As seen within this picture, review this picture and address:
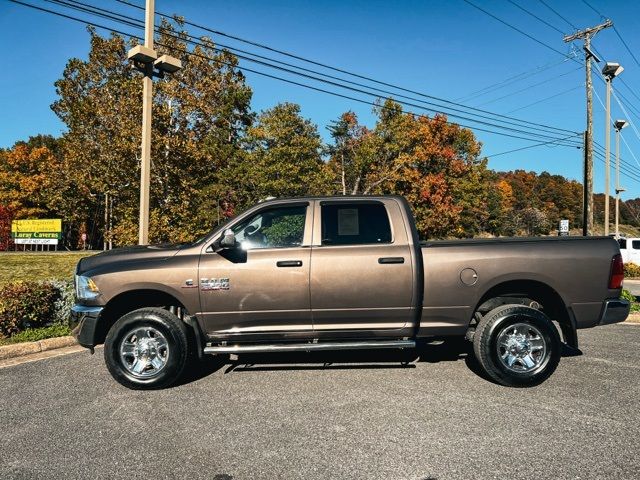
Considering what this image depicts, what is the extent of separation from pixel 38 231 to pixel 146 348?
45825 millimetres

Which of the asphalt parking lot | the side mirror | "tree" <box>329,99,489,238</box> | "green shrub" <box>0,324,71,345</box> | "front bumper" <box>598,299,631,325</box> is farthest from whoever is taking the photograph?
"tree" <box>329,99,489,238</box>

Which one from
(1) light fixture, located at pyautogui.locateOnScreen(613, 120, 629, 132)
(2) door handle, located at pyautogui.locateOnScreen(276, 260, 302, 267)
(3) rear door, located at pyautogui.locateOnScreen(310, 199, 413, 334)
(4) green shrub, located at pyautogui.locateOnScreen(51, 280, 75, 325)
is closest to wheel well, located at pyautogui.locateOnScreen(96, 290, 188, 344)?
(2) door handle, located at pyautogui.locateOnScreen(276, 260, 302, 267)

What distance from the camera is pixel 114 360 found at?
4.68m

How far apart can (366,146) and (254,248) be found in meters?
36.3

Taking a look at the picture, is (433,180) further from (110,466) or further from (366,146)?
(110,466)

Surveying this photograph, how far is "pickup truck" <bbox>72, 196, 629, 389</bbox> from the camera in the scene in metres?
4.70

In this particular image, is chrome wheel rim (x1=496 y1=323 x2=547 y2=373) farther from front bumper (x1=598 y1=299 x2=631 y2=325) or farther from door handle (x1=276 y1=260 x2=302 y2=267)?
door handle (x1=276 y1=260 x2=302 y2=267)

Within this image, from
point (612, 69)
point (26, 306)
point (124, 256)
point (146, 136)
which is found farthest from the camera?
point (612, 69)

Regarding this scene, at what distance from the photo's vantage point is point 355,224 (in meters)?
5.03

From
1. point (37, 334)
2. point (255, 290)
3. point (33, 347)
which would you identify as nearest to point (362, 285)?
point (255, 290)

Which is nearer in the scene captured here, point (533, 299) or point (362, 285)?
point (362, 285)

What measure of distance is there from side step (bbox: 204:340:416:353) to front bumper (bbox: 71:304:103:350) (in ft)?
3.87

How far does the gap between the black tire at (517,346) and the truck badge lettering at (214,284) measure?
107 inches

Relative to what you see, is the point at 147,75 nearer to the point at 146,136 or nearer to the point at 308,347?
the point at 146,136
